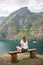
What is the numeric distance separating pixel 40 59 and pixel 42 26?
125444 mm

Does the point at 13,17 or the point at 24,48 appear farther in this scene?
the point at 13,17

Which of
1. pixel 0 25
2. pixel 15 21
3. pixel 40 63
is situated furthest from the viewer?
pixel 15 21

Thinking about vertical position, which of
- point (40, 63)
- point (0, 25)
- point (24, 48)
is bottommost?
point (40, 63)

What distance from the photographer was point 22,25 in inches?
6220

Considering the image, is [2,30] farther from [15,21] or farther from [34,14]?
[34,14]

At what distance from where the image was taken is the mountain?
12472 centimetres

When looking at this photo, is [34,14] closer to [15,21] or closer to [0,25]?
[15,21]

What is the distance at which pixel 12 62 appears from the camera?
9117 millimetres

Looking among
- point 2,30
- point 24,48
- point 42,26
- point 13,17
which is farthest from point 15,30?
point 24,48

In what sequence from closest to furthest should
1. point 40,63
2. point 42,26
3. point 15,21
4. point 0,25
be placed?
1. point 40,63
2. point 42,26
3. point 0,25
4. point 15,21

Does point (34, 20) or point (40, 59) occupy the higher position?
point (34, 20)

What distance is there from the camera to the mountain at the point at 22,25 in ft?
409

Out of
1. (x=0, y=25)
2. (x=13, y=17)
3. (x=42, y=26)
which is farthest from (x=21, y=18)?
(x=42, y=26)

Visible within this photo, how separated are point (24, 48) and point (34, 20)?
146684 mm
